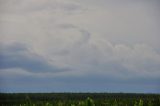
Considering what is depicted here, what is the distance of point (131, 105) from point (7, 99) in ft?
189

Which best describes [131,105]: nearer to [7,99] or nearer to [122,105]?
[122,105]

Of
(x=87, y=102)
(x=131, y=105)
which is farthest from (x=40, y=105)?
(x=87, y=102)

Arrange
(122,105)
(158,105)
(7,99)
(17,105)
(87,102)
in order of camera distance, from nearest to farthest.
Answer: (87,102)
(158,105)
(122,105)
(17,105)
(7,99)

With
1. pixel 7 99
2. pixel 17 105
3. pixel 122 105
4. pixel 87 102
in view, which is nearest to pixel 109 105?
pixel 122 105

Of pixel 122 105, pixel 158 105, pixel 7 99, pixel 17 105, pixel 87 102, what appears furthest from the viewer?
pixel 7 99

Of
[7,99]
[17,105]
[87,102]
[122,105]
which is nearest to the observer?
[87,102]

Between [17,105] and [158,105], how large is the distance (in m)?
40.2

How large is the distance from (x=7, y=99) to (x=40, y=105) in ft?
168

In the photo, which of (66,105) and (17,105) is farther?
(17,105)

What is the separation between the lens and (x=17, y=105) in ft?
361

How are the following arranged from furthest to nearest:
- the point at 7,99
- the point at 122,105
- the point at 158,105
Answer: the point at 7,99, the point at 122,105, the point at 158,105

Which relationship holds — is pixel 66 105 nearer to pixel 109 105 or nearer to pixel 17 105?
pixel 109 105

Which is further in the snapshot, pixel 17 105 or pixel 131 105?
pixel 17 105

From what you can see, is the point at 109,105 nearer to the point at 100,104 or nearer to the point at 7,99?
the point at 100,104
